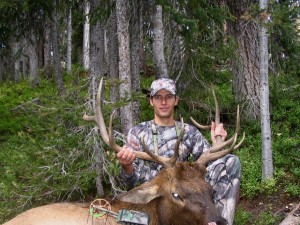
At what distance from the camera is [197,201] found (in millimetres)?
4508

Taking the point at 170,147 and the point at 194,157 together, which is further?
the point at 194,157

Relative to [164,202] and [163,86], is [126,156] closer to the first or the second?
[164,202]

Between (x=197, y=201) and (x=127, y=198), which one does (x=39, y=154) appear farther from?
(x=197, y=201)

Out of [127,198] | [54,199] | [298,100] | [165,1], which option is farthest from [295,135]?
[127,198]

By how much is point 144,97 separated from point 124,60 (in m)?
0.65

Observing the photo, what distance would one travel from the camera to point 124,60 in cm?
729

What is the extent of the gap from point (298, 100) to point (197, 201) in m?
7.29

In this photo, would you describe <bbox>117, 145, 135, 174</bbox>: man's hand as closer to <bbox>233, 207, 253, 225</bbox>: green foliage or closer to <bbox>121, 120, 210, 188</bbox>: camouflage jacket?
<bbox>121, 120, 210, 188</bbox>: camouflage jacket

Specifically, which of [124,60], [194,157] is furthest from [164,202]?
[124,60]

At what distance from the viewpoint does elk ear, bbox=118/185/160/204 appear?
4.73 m

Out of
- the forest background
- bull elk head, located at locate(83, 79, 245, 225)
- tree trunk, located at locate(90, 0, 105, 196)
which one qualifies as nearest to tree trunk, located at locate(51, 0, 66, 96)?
the forest background

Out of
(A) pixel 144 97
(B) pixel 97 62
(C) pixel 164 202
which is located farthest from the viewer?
(B) pixel 97 62

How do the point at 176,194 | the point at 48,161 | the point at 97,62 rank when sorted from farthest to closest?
the point at 97,62 → the point at 48,161 → the point at 176,194

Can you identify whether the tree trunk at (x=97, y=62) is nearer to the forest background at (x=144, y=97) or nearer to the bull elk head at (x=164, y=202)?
the forest background at (x=144, y=97)
